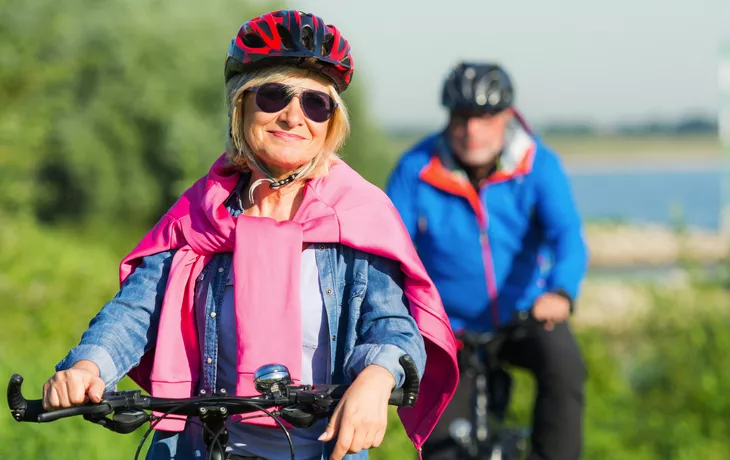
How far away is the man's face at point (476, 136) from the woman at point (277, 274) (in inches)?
102

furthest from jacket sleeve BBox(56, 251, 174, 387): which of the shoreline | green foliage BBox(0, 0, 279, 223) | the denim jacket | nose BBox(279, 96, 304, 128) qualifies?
the shoreline

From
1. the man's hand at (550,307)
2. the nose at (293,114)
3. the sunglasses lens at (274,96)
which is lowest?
the man's hand at (550,307)

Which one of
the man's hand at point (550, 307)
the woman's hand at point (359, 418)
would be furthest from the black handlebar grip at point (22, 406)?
the man's hand at point (550, 307)

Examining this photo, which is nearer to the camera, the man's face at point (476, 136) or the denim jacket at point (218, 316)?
the denim jacket at point (218, 316)

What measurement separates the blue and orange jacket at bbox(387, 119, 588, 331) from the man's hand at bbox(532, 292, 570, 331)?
21cm

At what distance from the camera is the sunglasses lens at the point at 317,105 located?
3.00 meters

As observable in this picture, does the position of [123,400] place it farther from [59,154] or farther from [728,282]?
[59,154]

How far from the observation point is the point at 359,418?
2.54 metres

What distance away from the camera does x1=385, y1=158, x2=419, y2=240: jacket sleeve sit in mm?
5605

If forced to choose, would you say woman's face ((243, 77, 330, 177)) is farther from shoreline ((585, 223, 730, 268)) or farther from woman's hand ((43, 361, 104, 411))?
shoreline ((585, 223, 730, 268))

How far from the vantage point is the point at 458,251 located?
5.64 m

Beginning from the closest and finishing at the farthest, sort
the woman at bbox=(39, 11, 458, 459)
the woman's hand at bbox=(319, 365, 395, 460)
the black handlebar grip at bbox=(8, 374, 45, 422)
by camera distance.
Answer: the woman's hand at bbox=(319, 365, 395, 460) → the black handlebar grip at bbox=(8, 374, 45, 422) → the woman at bbox=(39, 11, 458, 459)

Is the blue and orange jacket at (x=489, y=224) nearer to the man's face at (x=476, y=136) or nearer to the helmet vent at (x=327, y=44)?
the man's face at (x=476, y=136)

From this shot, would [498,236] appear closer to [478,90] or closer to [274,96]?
[478,90]
